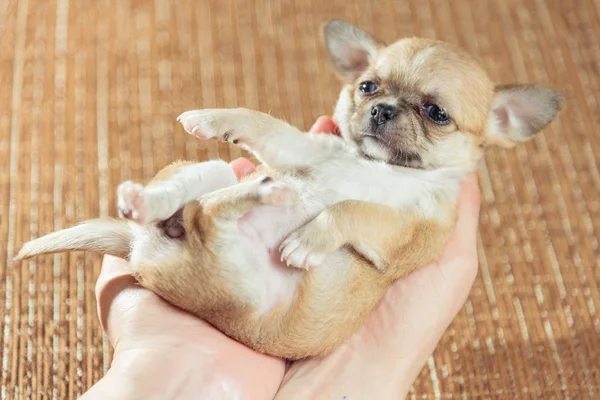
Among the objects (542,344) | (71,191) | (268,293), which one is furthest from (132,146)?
A: (542,344)

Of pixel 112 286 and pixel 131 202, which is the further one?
pixel 112 286

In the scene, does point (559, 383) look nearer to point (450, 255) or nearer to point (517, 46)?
point (450, 255)

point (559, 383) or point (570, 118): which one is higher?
point (570, 118)

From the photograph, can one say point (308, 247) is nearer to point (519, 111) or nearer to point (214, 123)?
point (214, 123)

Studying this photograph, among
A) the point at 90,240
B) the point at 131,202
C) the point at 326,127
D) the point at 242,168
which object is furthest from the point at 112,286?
the point at 326,127

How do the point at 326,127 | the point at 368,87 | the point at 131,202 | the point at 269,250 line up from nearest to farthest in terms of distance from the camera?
1. the point at 131,202
2. the point at 269,250
3. the point at 368,87
4. the point at 326,127

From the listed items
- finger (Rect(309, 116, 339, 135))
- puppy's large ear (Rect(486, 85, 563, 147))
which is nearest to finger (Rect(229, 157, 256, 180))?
finger (Rect(309, 116, 339, 135))
